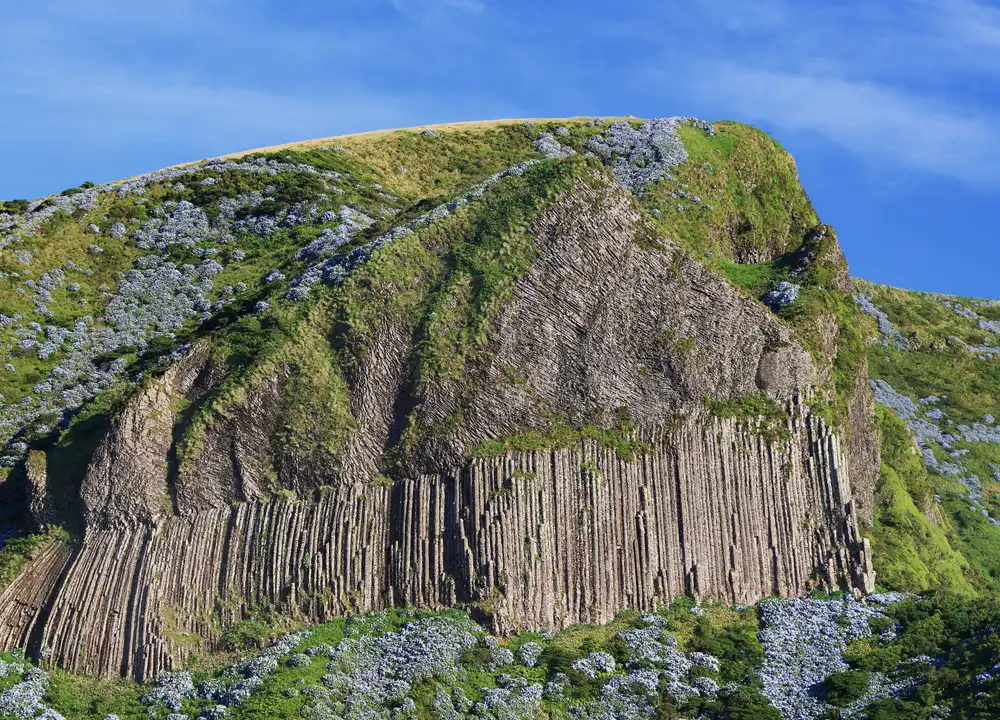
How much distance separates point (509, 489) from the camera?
48125 millimetres

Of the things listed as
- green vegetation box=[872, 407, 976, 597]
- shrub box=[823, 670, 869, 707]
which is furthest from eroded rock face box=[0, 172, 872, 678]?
shrub box=[823, 670, 869, 707]

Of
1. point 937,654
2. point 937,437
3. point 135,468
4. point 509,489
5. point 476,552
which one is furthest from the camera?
point 937,437

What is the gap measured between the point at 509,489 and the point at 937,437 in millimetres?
36893

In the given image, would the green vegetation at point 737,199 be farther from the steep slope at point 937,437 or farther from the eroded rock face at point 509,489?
the eroded rock face at point 509,489

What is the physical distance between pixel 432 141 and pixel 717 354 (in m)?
38.9

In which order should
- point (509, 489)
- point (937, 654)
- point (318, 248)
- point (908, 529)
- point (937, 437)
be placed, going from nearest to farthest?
point (937, 654), point (509, 489), point (908, 529), point (318, 248), point (937, 437)

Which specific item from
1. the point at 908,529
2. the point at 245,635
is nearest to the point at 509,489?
the point at 245,635

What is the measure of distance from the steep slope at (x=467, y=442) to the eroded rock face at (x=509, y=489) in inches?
3.9

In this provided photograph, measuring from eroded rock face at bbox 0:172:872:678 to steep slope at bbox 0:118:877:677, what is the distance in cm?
10

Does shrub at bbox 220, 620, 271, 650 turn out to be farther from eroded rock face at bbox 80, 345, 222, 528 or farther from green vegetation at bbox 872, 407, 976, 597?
green vegetation at bbox 872, 407, 976, 597

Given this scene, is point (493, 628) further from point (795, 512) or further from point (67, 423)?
point (67, 423)

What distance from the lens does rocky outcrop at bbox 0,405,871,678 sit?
46.3m

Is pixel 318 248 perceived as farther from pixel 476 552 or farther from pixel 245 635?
pixel 245 635

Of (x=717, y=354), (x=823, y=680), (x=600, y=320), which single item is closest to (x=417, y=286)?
(x=600, y=320)
